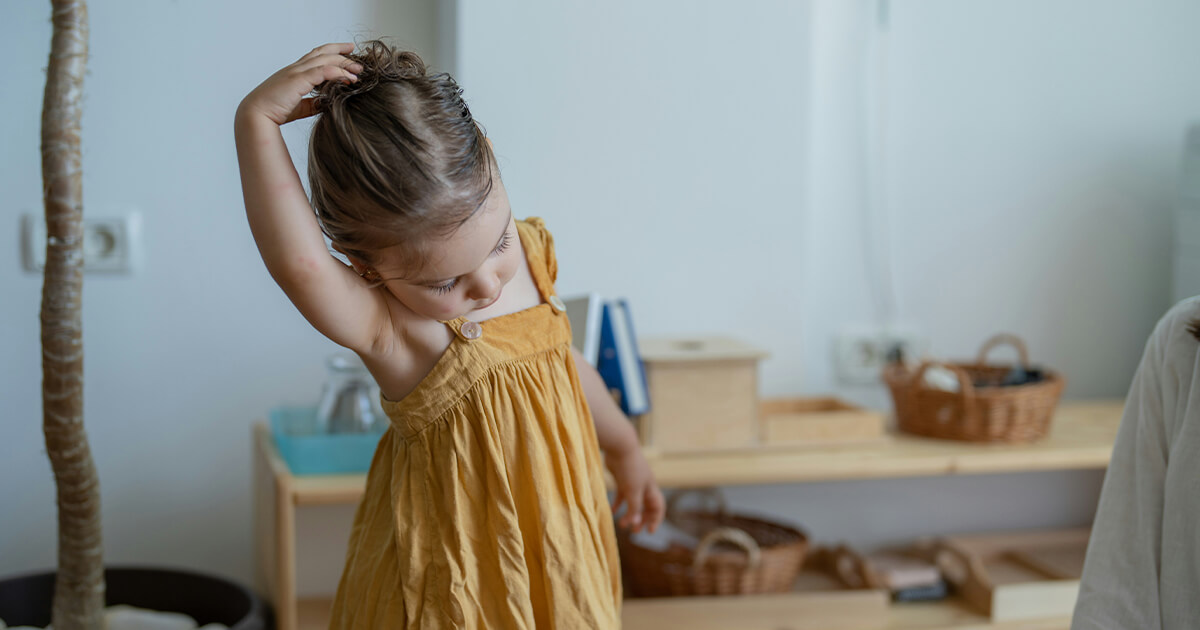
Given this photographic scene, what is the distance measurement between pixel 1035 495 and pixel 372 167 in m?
1.56

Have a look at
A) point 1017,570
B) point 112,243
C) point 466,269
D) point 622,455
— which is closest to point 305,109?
point 466,269

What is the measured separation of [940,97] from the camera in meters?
1.68

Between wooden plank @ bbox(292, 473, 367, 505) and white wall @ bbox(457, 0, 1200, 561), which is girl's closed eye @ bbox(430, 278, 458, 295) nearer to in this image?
wooden plank @ bbox(292, 473, 367, 505)

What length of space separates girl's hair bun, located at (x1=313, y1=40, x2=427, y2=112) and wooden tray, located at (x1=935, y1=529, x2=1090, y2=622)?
1203mm

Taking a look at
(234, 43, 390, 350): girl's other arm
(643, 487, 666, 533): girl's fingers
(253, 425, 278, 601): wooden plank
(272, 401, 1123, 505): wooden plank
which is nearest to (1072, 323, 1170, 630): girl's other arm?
(643, 487, 666, 533): girl's fingers

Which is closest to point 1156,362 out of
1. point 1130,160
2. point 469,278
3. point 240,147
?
point 469,278

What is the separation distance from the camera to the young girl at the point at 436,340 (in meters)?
0.66

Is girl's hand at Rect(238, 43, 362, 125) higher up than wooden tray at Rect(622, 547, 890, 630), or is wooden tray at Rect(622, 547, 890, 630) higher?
girl's hand at Rect(238, 43, 362, 125)

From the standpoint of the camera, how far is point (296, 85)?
0.67 metres

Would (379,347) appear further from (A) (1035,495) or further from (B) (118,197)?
(A) (1035,495)

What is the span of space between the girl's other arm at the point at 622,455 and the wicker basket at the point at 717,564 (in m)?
0.35

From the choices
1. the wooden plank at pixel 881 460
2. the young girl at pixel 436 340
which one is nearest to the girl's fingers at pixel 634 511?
the young girl at pixel 436 340

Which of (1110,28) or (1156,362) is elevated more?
(1110,28)

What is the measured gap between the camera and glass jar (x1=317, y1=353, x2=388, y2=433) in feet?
4.19
